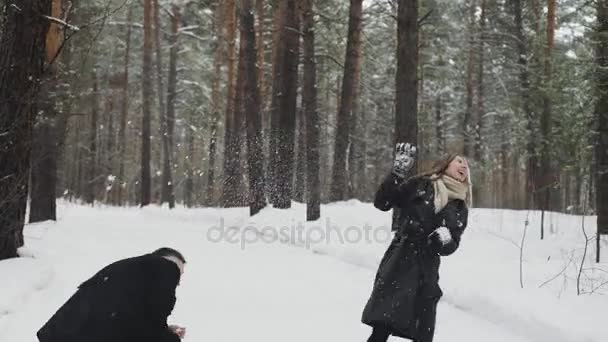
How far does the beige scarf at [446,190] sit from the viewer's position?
405 centimetres

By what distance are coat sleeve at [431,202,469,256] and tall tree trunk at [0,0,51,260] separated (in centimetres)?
597

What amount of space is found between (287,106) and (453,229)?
41.2 feet

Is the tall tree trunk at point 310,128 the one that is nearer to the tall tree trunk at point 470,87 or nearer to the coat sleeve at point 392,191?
the coat sleeve at point 392,191

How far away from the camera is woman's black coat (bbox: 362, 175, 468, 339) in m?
3.93

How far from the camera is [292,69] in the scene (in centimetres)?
1648

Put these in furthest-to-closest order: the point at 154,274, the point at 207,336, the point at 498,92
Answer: the point at 498,92 → the point at 207,336 → the point at 154,274

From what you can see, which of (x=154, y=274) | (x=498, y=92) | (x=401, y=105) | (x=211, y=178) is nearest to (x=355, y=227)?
(x=401, y=105)

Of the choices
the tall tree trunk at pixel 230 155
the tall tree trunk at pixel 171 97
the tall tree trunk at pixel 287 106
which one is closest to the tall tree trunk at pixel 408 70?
the tall tree trunk at pixel 287 106

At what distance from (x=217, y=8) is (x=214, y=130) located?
24.3 feet

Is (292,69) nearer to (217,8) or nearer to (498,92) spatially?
(217,8)

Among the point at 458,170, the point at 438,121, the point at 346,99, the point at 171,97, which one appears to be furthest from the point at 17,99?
the point at 438,121

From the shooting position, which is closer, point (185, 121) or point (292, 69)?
point (292, 69)

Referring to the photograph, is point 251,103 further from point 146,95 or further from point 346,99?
point 146,95

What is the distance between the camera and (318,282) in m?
8.16
